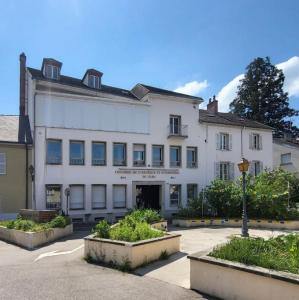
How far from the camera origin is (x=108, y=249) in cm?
1099

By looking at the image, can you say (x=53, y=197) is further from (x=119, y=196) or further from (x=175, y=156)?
(x=175, y=156)

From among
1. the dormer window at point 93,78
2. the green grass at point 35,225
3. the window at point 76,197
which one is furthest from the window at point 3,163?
the dormer window at point 93,78

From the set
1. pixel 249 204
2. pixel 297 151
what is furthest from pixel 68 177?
pixel 297 151

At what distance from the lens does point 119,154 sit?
28172mm

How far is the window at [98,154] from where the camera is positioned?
2719 centimetres

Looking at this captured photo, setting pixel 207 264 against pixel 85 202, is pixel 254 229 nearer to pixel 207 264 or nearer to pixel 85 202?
pixel 85 202

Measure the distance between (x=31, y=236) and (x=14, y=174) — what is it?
1021 cm

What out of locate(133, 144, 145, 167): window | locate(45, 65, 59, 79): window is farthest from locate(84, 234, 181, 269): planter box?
locate(45, 65, 59, 79): window

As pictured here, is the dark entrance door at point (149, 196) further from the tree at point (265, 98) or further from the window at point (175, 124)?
the tree at point (265, 98)

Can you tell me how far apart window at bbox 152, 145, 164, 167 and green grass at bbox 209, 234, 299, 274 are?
20.3m

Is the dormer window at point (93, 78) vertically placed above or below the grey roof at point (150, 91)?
above

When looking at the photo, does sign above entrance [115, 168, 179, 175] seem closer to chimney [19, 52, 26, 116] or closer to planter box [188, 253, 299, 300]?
chimney [19, 52, 26, 116]

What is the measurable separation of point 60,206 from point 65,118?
5.68m

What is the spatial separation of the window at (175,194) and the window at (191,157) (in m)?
1.89
